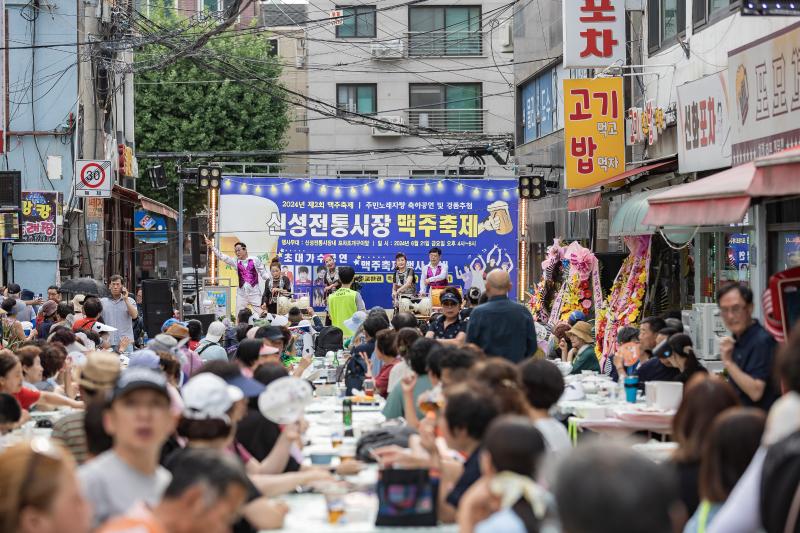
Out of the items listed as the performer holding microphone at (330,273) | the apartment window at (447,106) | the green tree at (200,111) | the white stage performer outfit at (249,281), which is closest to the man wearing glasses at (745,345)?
the white stage performer outfit at (249,281)

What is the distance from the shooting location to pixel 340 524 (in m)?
5.99

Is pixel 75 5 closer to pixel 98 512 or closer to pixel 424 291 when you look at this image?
pixel 424 291

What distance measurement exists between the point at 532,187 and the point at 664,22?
8.02 meters

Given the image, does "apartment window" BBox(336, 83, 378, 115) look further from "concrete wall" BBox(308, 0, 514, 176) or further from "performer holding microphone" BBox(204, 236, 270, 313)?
"performer holding microphone" BBox(204, 236, 270, 313)

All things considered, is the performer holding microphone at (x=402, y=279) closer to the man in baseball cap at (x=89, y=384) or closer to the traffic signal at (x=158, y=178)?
the traffic signal at (x=158, y=178)

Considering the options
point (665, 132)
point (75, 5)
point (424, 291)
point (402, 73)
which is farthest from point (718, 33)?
point (402, 73)

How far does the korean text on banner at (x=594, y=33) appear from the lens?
18.7 m

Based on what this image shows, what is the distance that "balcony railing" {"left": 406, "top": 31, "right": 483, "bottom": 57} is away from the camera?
148 ft

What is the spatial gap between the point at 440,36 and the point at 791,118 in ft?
111

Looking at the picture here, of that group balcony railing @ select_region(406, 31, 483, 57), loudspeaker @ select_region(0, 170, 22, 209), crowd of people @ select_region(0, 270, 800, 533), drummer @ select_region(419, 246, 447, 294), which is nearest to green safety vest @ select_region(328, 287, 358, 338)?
drummer @ select_region(419, 246, 447, 294)

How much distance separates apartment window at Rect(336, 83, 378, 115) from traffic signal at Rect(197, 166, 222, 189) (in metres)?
19.0

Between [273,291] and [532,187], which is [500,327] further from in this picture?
[532,187]

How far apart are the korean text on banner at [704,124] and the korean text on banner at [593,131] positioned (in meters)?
2.67

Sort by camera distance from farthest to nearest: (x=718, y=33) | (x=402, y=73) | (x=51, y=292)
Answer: (x=402, y=73) < (x=51, y=292) < (x=718, y=33)
